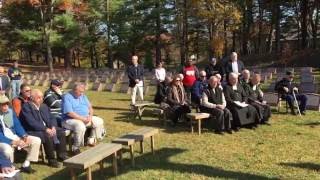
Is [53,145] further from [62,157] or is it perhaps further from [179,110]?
[179,110]

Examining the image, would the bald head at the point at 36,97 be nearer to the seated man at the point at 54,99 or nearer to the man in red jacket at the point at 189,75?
the seated man at the point at 54,99

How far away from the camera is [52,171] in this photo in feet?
27.2

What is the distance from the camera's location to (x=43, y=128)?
8602mm

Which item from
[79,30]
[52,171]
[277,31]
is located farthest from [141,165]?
[79,30]

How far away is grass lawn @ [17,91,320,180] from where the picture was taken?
782 cm

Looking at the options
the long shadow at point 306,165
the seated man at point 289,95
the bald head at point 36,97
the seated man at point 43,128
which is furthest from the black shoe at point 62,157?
the seated man at point 289,95

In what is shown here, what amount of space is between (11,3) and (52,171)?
4566 cm

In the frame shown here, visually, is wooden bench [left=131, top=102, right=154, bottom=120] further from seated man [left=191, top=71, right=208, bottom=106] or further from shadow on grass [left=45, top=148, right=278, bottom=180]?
shadow on grass [left=45, top=148, right=278, bottom=180]

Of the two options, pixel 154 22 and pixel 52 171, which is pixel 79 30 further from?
pixel 52 171

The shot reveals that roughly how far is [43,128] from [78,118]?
108 cm

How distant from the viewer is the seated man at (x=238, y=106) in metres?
11.4

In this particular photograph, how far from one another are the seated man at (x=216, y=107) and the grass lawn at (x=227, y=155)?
34cm

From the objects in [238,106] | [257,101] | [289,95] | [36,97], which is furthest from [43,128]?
[289,95]

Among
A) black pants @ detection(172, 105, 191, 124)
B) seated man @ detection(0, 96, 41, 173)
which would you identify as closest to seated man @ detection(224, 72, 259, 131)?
black pants @ detection(172, 105, 191, 124)
